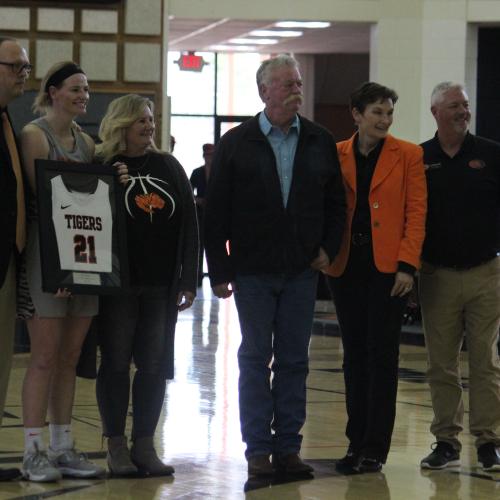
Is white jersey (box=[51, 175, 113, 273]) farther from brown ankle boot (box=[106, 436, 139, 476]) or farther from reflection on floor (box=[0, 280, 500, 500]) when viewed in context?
reflection on floor (box=[0, 280, 500, 500])

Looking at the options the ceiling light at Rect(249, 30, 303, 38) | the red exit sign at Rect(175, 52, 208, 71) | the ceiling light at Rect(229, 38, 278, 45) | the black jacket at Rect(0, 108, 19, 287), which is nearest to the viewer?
the black jacket at Rect(0, 108, 19, 287)

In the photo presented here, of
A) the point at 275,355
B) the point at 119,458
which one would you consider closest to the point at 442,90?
the point at 275,355

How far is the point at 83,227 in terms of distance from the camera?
561 cm

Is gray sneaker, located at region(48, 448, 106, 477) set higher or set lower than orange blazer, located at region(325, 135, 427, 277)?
lower

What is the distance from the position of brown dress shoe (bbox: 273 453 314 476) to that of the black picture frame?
98 centimetres

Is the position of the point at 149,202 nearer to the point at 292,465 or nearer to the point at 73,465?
the point at 73,465

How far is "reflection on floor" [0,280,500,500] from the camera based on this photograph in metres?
5.43

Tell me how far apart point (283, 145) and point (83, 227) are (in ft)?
3.03

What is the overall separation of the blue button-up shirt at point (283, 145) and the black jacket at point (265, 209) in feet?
0.08

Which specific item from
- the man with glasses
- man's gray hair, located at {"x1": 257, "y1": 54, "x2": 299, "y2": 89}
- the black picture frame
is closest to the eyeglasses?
the man with glasses

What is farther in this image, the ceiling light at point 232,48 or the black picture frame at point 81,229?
the ceiling light at point 232,48

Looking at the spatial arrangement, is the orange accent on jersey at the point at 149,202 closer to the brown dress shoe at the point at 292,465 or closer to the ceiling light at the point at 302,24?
the brown dress shoe at the point at 292,465

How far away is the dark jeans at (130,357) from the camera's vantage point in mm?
5773

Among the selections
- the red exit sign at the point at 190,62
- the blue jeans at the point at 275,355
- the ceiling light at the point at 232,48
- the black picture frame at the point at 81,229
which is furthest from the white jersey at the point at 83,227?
the red exit sign at the point at 190,62
